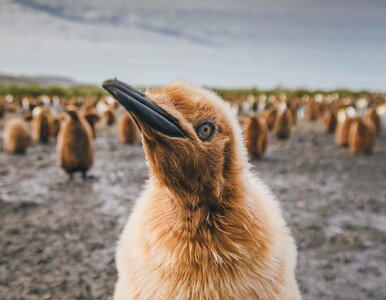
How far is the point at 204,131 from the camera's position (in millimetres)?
1433

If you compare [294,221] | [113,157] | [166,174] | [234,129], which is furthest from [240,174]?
[113,157]

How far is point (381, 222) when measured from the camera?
18.2ft

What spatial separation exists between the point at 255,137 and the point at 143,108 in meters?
8.63

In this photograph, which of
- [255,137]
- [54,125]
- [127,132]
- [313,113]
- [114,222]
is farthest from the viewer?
[313,113]

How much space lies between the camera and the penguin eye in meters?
1.43

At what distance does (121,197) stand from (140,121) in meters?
5.51

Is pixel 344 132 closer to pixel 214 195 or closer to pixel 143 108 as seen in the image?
pixel 214 195

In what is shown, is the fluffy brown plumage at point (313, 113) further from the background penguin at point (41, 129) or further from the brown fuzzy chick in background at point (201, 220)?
the brown fuzzy chick in background at point (201, 220)

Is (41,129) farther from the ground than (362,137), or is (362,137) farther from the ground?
(362,137)

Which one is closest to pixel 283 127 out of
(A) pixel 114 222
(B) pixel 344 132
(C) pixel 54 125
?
(B) pixel 344 132

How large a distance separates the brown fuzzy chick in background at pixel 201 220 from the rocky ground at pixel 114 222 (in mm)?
2346

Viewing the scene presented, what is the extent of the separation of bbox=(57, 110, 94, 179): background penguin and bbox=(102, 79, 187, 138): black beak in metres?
6.45

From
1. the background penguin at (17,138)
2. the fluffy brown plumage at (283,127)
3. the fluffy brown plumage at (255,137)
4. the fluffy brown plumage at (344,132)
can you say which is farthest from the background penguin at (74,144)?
the fluffy brown plumage at (344,132)

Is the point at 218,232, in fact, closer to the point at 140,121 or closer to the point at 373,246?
the point at 140,121
